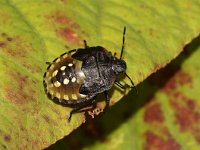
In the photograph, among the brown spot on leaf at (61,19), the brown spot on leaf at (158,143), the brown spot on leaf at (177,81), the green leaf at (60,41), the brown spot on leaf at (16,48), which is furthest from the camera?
the brown spot on leaf at (177,81)

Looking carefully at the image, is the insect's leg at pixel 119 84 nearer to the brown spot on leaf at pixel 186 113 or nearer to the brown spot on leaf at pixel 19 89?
the brown spot on leaf at pixel 19 89

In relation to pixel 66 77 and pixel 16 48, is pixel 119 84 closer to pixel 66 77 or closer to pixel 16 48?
pixel 66 77

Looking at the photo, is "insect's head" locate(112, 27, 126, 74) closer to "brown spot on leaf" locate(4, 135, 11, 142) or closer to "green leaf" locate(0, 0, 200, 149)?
"green leaf" locate(0, 0, 200, 149)

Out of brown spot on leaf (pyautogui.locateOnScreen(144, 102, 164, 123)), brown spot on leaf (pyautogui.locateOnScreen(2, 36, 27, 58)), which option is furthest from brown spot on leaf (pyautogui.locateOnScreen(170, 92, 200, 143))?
brown spot on leaf (pyautogui.locateOnScreen(2, 36, 27, 58))

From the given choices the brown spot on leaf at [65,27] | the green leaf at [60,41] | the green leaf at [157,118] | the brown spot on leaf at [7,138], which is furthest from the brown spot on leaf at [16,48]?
A: the green leaf at [157,118]

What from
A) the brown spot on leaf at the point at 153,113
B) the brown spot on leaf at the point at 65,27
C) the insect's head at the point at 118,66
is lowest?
the brown spot on leaf at the point at 153,113

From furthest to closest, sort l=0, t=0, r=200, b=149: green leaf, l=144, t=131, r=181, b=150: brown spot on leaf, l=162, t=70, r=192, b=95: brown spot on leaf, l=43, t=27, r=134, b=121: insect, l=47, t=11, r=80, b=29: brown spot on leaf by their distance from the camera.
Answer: l=162, t=70, r=192, b=95: brown spot on leaf → l=144, t=131, r=181, b=150: brown spot on leaf → l=47, t=11, r=80, b=29: brown spot on leaf → l=43, t=27, r=134, b=121: insect → l=0, t=0, r=200, b=149: green leaf

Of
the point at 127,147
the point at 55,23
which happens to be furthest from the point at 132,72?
the point at 127,147
